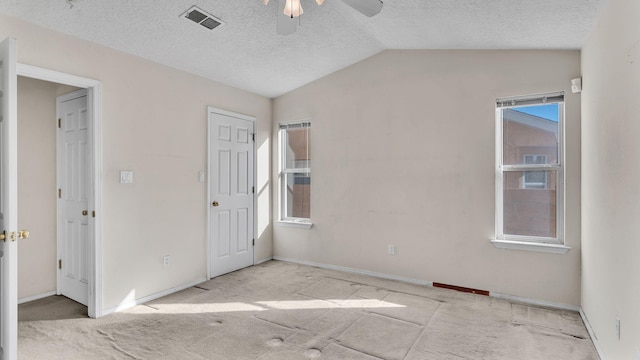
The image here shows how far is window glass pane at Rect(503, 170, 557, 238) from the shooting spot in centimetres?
328

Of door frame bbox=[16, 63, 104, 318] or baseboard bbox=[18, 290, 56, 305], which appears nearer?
door frame bbox=[16, 63, 104, 318]

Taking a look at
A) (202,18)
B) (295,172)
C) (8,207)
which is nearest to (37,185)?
(8,207)

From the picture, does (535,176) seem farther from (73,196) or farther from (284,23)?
(73,196)

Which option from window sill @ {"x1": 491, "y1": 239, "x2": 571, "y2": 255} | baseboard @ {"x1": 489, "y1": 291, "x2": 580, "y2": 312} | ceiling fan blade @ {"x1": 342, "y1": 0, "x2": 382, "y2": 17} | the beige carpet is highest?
ceiling fan blade @ {"x1": 342, "y1": 0, "x2": 382, "y2": 17}

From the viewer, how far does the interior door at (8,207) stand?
181 cm

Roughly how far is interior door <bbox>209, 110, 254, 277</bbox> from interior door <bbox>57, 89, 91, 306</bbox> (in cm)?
126

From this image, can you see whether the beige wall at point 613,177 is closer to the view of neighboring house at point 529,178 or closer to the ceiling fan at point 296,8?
the view of neighboring house at point 529,178

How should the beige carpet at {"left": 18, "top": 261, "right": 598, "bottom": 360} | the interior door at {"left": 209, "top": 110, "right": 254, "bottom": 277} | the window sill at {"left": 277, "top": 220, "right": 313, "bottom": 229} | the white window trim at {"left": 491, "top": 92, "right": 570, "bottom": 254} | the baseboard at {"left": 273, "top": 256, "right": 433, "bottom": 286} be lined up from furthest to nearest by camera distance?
1. the window sill at {"left": 277, "top": 220, "right": 313, "bottom": 229}
2. the interior door at {"left": 209, "top": 110, "right": 254, "bottom": 277}
3. the baseboard at {"left": 273, "top": 256, "right": 433, "bottom": 286}
4. the white window trim at {"left": 491, "top": 92, "right": 570, "bottom": 254}
5. the beige carpet at {"left": 18, "top": 261, "right": 598, "bottom": 360}

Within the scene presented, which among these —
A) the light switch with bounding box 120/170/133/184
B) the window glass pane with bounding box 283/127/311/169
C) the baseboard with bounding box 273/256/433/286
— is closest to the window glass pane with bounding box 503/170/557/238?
the baseboard with bounding box 273/256/433/286

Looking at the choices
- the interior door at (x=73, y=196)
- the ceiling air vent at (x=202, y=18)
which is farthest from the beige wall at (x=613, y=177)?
the interior door at (x=73, y=196)

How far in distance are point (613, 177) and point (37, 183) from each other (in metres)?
5.04

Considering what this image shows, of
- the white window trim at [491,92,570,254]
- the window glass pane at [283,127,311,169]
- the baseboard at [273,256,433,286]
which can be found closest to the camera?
the white window trim at [491,92,570,254]

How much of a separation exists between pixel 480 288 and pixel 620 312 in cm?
163

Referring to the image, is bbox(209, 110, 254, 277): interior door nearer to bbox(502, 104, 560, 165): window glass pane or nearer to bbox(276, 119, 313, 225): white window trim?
bbox(276, 119, 313, 225): white window trim
